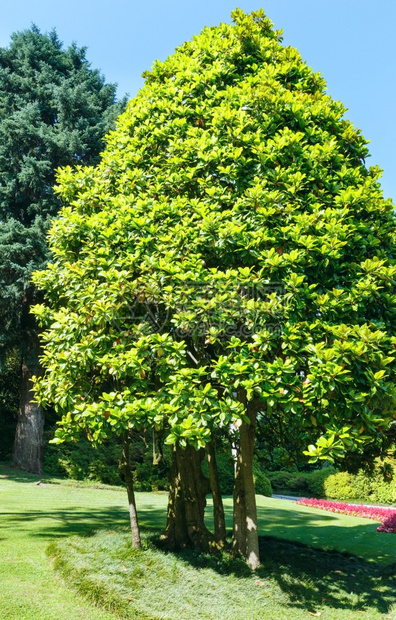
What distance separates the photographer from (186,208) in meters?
7.98

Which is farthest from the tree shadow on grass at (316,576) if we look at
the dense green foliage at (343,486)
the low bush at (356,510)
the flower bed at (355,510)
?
the dense green foliage at (343,486)

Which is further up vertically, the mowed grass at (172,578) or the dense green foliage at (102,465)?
the dense green foliage at (102,465)

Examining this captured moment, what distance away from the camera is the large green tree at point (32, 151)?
19078 millimetres

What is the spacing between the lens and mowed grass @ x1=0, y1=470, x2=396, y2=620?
6355mm

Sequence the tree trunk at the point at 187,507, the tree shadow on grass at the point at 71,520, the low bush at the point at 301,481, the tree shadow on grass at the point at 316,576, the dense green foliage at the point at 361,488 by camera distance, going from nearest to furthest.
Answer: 1. the tree shadow on grass at the point at 316,576
2. the tree trunk at the point at 187,507
3. the tree shadow on grass at the point at 71,520
4. the dense green foliage at the point at 361,488
5. the low bush at the point at 301,481

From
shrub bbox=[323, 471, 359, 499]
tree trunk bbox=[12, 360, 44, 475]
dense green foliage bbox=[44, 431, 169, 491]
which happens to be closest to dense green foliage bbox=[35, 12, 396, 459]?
tree trunk bbox=[12, 360, 44, 475]

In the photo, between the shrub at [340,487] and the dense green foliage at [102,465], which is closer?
the dense green foliage at [102,465]

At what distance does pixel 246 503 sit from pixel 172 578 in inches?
69.3

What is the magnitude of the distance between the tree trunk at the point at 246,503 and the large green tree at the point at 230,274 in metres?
0.04

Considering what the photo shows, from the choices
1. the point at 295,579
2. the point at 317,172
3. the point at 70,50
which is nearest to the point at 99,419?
the point at 295,579

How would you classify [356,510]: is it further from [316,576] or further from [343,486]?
[316,576]

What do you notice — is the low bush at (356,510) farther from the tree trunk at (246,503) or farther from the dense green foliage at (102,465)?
the tree trunk at (246,503)

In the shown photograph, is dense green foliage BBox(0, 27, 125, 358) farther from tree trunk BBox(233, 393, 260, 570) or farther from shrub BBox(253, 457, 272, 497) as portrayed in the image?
tree trunk BBox(233, 393, 260, 570)

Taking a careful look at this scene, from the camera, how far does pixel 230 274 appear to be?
269 inches
